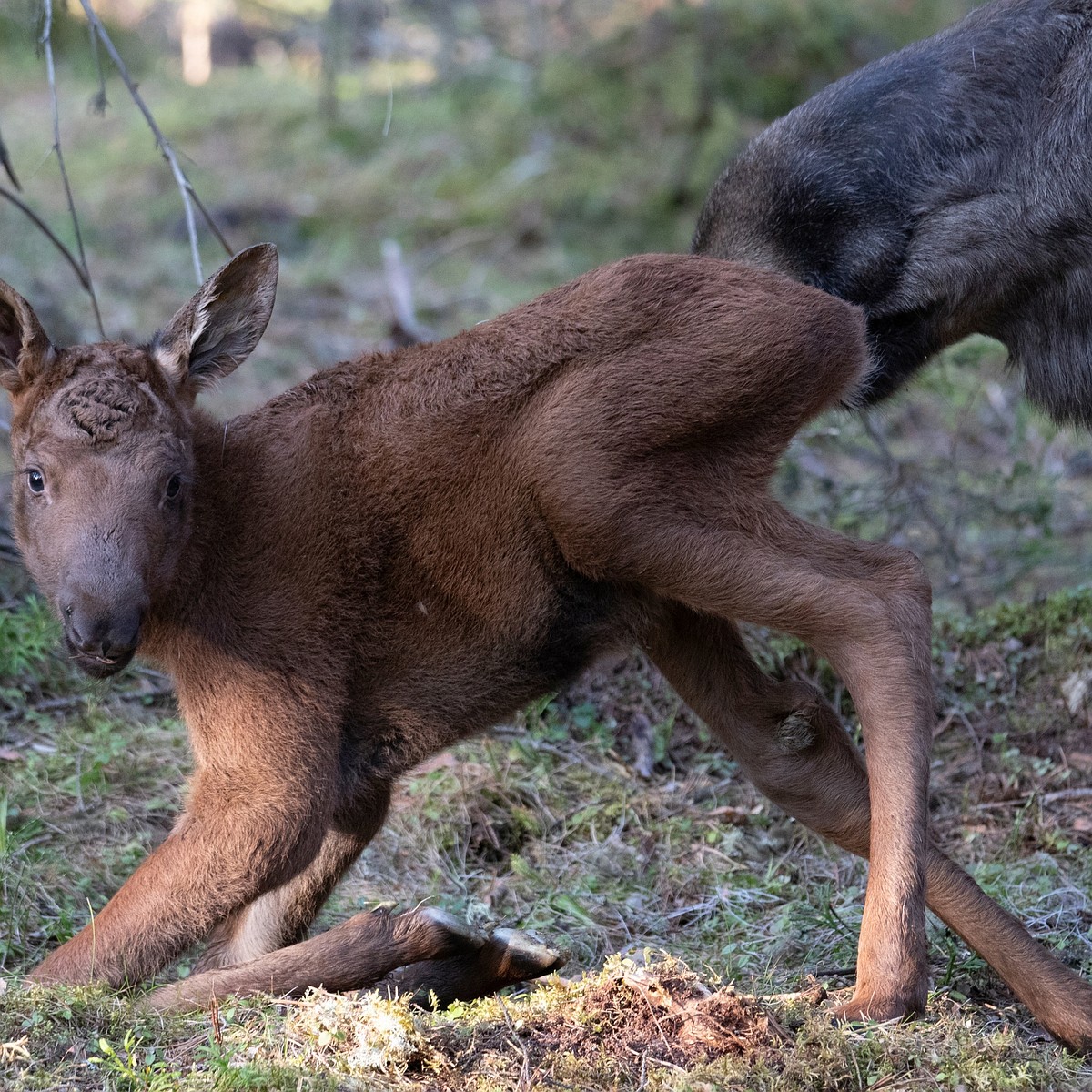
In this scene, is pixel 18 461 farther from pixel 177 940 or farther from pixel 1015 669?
pixel 1015 669

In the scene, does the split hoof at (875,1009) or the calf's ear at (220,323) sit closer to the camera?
the split hoof at (875,1009)

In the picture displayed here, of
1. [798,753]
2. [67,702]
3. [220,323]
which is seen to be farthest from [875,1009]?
[67,702]

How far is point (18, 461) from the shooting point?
404 cm

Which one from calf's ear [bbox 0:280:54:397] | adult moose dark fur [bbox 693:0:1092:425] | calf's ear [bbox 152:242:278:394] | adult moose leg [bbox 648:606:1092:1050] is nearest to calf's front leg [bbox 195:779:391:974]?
adult moose leg [bbox 648:606:1092:1050]

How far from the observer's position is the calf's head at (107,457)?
3656 mm

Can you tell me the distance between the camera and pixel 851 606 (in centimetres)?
400

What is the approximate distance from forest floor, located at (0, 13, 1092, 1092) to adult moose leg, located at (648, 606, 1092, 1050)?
0.81 feet

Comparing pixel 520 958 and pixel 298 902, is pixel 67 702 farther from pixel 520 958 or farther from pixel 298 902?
pixel 520 958

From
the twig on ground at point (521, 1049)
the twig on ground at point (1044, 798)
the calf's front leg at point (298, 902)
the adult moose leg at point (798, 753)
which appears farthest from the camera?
the twig on ground at point (1044, 798)

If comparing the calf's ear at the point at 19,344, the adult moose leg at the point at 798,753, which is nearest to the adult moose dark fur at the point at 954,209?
the adult moose leg at the point at 798,753

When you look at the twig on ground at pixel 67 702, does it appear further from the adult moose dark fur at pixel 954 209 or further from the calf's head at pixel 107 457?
the adult moose dark fur at pixel 954 209

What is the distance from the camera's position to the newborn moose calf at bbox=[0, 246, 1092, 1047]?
381cm

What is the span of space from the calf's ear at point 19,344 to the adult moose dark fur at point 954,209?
2565 mm

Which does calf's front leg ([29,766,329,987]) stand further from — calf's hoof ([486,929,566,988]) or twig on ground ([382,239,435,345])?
twig on ground ([382,239,435,345])
